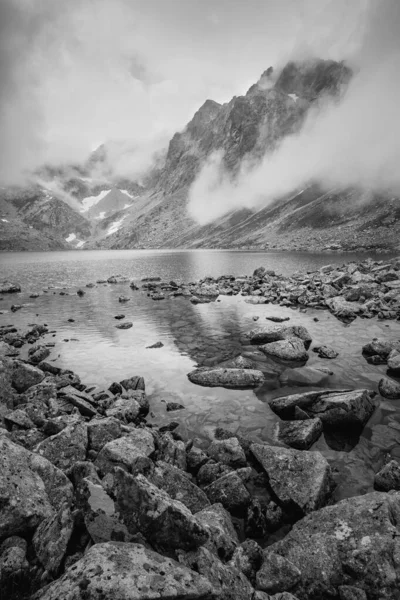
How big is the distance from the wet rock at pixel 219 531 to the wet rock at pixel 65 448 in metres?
3.91

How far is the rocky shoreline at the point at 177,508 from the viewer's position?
14.3ft

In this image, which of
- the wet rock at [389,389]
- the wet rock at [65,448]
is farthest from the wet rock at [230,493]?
the wet rock at [389,389]

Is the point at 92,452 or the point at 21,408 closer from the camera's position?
the point at 92,452

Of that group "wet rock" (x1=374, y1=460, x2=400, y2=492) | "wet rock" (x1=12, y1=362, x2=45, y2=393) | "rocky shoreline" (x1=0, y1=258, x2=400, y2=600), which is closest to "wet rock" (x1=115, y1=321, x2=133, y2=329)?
"wet rock" (x1=12, y1=362, x2=45, y2=393)

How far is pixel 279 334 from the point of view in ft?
68.2

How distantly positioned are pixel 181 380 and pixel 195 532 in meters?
10.7

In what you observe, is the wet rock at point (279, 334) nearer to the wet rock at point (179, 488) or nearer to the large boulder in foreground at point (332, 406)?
the large boulder in foreground at point (332, 406)

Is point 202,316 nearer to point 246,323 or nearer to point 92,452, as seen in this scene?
point 246,323

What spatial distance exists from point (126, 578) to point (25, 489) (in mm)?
3326

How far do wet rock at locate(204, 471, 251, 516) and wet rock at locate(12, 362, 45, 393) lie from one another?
10.3 metres

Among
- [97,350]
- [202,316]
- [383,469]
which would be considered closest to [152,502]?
[383,469]

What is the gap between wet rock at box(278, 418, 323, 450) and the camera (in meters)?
10.1

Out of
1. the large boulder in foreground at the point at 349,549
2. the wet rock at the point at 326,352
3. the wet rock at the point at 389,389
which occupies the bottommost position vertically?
the wet rock at the point at 326,352

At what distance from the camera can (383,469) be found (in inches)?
328
